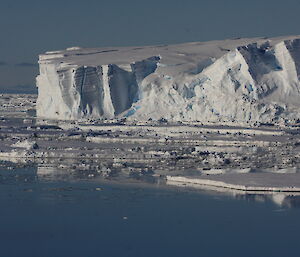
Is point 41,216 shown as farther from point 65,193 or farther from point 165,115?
point 165,115

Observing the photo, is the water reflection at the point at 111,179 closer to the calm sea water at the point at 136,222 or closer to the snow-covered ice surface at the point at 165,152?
the snow-covered ice surface at the point at 165,152

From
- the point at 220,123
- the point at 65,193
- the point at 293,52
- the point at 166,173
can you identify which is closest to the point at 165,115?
the point at 220,123

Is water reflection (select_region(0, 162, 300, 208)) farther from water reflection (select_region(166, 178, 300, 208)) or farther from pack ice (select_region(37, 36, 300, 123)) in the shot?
pack ice (select_region(37, 36, 300, 123))

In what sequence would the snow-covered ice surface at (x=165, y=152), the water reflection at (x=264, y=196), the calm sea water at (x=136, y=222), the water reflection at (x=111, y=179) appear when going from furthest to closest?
1. the snow-covered ice surface at (x=165, y=152)
2. the water reflection at (x=111, y=179)
3. the water reflection at (x=264, y=196)
4. the calm sea water at (x=136, y=222)

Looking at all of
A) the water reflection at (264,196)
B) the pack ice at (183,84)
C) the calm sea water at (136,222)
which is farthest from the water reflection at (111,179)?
the pack ice at (183,84)

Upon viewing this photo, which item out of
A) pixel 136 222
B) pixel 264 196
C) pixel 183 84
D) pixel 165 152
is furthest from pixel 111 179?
pixel 183 84

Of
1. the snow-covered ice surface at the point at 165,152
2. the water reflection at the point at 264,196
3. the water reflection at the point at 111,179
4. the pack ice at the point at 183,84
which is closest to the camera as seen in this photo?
the water reflection at the point at 264,196

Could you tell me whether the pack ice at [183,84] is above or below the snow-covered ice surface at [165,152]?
above
